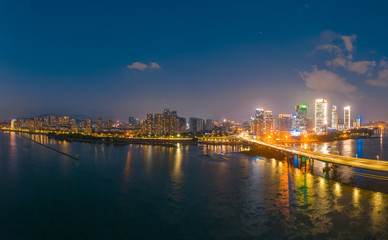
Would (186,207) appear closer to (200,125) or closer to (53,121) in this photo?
(200,125)

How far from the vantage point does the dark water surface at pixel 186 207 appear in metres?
11.6

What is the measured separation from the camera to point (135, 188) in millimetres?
19297

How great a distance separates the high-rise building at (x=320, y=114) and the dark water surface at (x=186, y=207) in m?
147

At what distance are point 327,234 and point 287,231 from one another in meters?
1.73

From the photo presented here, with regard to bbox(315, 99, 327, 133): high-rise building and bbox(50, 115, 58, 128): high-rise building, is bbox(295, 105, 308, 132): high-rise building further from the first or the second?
bbox(50, 115, 58, 128): high-rise building

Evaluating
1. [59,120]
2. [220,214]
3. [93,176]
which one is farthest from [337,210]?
[59,120]

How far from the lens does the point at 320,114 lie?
15750 centimetres

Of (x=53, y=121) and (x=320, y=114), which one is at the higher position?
(x=320, y=114)

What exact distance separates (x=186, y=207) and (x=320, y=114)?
165m

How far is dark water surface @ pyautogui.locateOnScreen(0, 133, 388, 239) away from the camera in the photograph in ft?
38.0

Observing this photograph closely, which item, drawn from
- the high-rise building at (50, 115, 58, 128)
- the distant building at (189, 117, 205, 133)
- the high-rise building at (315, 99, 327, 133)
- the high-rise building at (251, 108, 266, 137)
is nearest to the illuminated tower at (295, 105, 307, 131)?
the high-rise building at (315, 99, 327, 133)

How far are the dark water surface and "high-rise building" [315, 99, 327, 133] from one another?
483 feet

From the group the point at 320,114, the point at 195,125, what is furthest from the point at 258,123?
the point at 320,114

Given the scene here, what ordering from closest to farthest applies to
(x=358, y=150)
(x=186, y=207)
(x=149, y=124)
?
1. (x=186, y=207)
2. (x=358, y=150)
3. (x=149, y=124)
